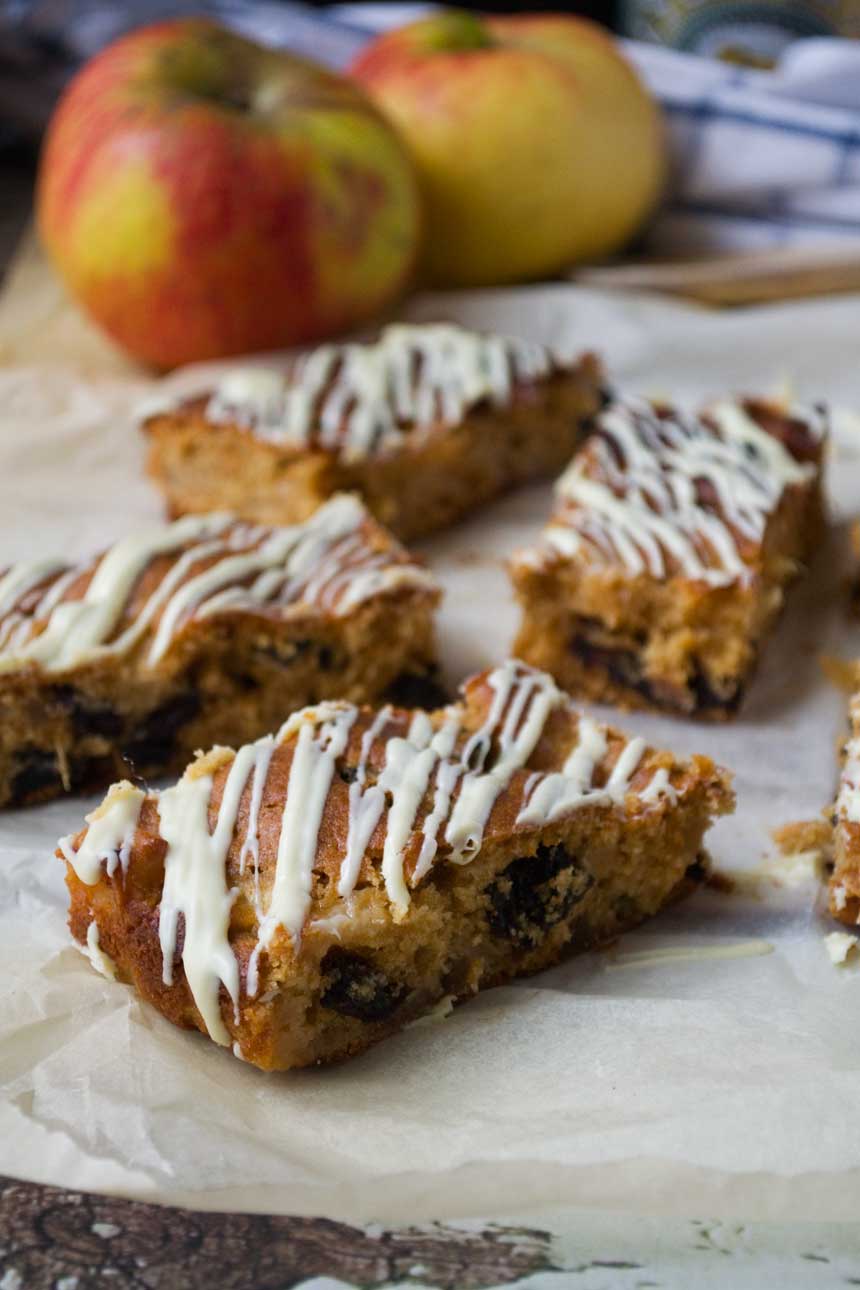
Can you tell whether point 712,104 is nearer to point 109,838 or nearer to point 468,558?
point 468,558

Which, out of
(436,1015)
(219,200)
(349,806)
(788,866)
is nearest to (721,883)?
(788,866)

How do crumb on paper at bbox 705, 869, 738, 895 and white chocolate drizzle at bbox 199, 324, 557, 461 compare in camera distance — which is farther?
white chocolate drizzle at bbox 199, 324, 557, 461

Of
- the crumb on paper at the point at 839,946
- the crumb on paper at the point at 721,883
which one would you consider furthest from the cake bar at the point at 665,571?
the crumb on paper at the point at 839,946

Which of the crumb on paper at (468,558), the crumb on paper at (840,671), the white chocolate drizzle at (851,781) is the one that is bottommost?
the crumb on paper at (468,558)

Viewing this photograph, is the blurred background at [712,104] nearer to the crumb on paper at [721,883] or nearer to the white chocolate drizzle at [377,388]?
the white chocolate drizzle at [377,388]

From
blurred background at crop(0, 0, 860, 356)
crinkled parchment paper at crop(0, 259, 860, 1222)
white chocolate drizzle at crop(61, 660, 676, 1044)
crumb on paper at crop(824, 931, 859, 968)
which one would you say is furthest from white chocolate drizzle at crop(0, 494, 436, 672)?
blurred background at crop(0, 0, 860, 356)

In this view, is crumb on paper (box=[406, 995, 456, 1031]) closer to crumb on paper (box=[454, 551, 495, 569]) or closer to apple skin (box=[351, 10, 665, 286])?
crumb on paper (box=[454, 551, 495, 569])
